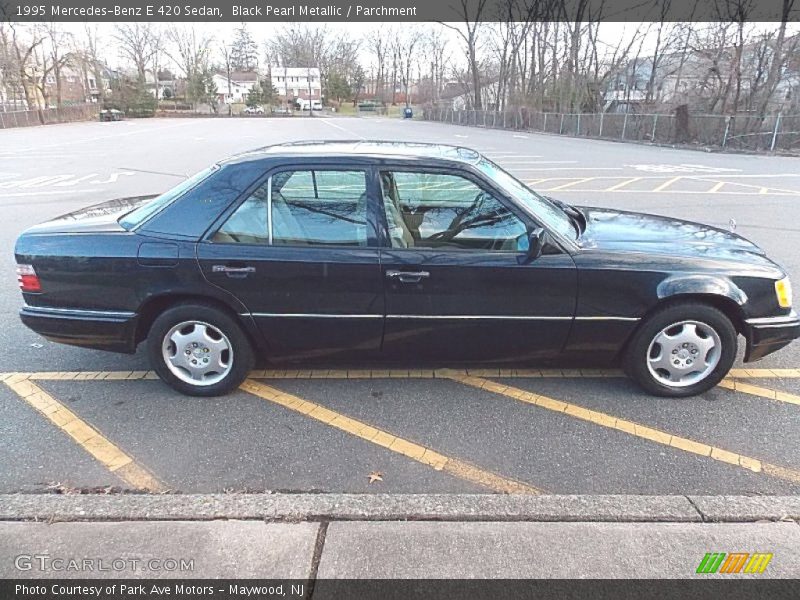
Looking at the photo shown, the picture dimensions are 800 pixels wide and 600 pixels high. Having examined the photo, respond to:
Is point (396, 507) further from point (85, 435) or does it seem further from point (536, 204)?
point (536, 204)

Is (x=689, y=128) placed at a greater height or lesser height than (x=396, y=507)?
greater

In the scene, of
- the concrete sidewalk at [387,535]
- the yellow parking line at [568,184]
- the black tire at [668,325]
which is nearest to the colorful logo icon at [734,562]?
the concrete sidewalk at [387,535]

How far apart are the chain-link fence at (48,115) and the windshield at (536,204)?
4955 cm

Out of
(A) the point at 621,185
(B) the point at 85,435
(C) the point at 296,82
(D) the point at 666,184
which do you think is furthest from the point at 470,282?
(C) the point at 296,82

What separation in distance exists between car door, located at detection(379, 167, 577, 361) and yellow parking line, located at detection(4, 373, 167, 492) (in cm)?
150

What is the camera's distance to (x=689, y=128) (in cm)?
2303

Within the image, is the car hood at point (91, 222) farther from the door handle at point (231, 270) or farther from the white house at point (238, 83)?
the white house at point (238, 83)

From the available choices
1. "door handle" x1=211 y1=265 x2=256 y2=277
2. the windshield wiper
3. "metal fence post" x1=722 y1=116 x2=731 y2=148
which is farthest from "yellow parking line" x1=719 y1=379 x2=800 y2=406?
"metal fence post" x1=722 y1=116 x2=731 y2=148

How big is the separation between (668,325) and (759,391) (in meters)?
0.88

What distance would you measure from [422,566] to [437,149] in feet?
8.30

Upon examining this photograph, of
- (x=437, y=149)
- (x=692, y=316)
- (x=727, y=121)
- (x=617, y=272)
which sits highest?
(x=727, y=121)

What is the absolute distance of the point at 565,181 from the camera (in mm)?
12336

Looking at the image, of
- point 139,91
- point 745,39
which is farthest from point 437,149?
point 139,91

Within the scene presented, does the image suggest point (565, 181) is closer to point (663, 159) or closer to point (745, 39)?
point (663, 159)
